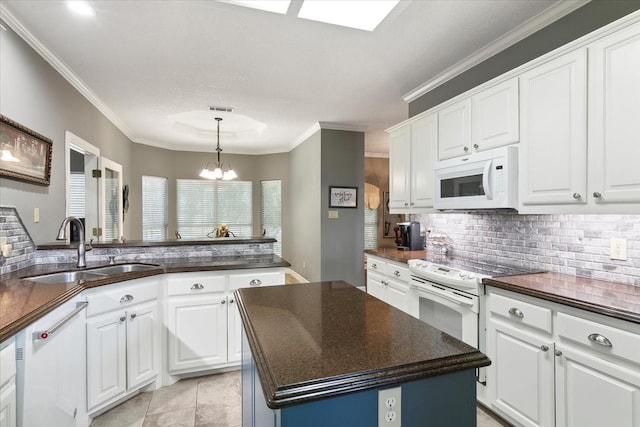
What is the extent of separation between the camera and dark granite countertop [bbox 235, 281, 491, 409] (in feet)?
2.58

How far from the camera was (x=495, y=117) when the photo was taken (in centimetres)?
232

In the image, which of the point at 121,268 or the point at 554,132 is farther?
the point at 121,268

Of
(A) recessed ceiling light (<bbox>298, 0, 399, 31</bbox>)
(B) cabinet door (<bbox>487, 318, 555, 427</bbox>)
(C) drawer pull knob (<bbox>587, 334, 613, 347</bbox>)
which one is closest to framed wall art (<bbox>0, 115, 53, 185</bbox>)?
(A) recessed ceiling light (<bbox>298, 0, 399, 31</bbox>)

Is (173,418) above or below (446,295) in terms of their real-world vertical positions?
below

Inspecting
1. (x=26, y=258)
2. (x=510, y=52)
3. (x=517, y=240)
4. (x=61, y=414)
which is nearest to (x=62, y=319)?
(x=61, y=414)

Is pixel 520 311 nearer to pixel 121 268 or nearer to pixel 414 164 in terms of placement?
pixel 414 164

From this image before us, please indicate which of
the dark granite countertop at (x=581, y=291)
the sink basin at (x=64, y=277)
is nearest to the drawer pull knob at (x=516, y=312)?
the dark granite countertop at (x=581, y=291)

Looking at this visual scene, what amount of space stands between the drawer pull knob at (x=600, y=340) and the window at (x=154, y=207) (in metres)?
6.47

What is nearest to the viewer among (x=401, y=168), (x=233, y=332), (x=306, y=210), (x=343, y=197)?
(x=233, y=332)

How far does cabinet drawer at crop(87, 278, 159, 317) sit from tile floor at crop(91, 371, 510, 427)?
0.71 metres

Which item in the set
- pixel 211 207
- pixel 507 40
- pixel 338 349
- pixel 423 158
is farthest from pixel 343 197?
pixel 338 349

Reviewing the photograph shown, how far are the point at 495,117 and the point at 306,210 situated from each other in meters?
3.73

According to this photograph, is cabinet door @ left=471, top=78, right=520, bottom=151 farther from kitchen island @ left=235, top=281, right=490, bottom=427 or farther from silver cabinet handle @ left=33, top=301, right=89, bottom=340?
silver cabinet handle @ left=33, top=301, right=89, bottom=340

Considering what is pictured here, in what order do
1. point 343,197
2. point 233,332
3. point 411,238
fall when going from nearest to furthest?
point 233,332 < point 411,238 < point 343,197
